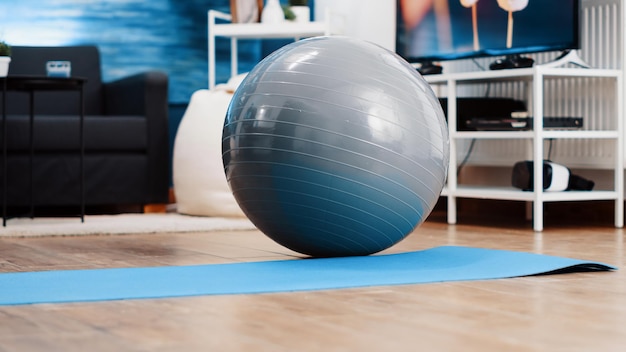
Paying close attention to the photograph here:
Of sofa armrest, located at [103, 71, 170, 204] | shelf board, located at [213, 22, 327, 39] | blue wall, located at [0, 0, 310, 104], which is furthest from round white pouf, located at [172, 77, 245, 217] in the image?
blue wall, located at [0, 0, 310, 104]

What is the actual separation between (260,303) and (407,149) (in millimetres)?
646

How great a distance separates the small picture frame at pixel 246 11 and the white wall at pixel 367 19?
0.37m

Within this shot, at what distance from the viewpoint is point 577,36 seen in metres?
3.76

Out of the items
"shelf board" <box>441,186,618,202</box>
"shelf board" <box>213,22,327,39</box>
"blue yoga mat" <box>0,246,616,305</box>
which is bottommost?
"shelf board" <box>441,186,618,202</box>

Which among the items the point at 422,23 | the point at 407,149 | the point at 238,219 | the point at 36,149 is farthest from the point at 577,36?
the point at 36,149

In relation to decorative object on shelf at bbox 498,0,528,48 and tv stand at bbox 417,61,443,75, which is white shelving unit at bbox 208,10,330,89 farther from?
decorative object on shelf at bbox 498,0,528,48

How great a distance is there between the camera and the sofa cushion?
4375mm

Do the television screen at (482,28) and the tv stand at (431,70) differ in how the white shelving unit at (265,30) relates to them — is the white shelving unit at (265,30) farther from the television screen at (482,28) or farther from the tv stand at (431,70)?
the tv stand at (431,70)

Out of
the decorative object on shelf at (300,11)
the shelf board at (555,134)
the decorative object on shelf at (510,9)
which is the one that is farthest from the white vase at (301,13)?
the shelf board at (555,134)

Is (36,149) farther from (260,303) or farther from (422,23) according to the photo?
(260,303)

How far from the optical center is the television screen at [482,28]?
383cm

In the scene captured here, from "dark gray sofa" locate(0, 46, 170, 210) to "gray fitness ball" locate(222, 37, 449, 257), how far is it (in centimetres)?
222

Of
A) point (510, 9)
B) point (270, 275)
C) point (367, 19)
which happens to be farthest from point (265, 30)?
point (270, 275)

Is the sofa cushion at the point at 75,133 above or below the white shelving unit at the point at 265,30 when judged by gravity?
below
